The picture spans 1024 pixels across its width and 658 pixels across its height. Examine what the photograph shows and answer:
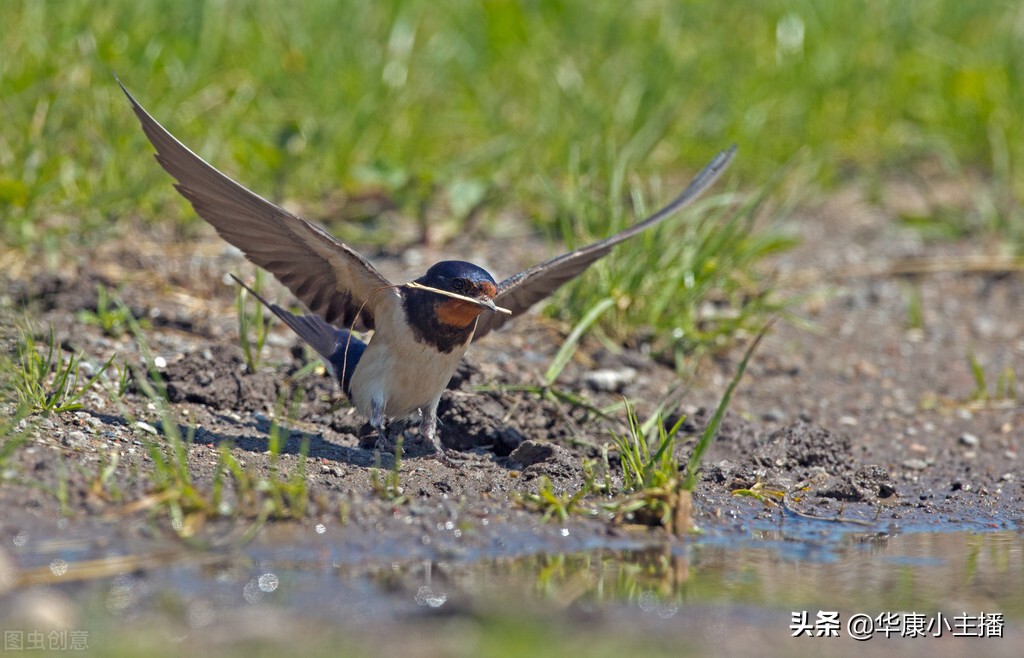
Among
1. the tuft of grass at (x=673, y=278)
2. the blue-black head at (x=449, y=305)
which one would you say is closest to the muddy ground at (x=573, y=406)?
the tuft of grass at (x=673, y=278)

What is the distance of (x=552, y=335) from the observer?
5.77 m

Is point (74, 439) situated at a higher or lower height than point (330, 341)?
lower

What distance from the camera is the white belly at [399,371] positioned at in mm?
4488

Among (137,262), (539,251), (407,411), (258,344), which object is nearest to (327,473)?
(407,411)

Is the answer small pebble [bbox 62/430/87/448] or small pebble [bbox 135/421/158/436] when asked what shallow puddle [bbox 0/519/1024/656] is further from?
small pebble [bbox 135/421/158/436]

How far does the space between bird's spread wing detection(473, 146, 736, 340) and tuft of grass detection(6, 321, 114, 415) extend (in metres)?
1.38

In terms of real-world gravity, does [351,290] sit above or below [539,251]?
below

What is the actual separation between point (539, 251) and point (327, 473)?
271cm

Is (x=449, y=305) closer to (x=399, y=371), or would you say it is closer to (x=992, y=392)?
(x=399, y=371)

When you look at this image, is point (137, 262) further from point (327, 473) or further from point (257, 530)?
point (257, 530)

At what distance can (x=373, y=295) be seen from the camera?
456 centimetres

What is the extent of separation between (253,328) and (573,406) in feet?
4.39

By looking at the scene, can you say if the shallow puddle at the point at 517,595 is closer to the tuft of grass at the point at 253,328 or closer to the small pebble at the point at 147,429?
the small pebble at the point at 147,429

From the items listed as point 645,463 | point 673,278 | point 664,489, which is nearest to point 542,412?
point 645,463
